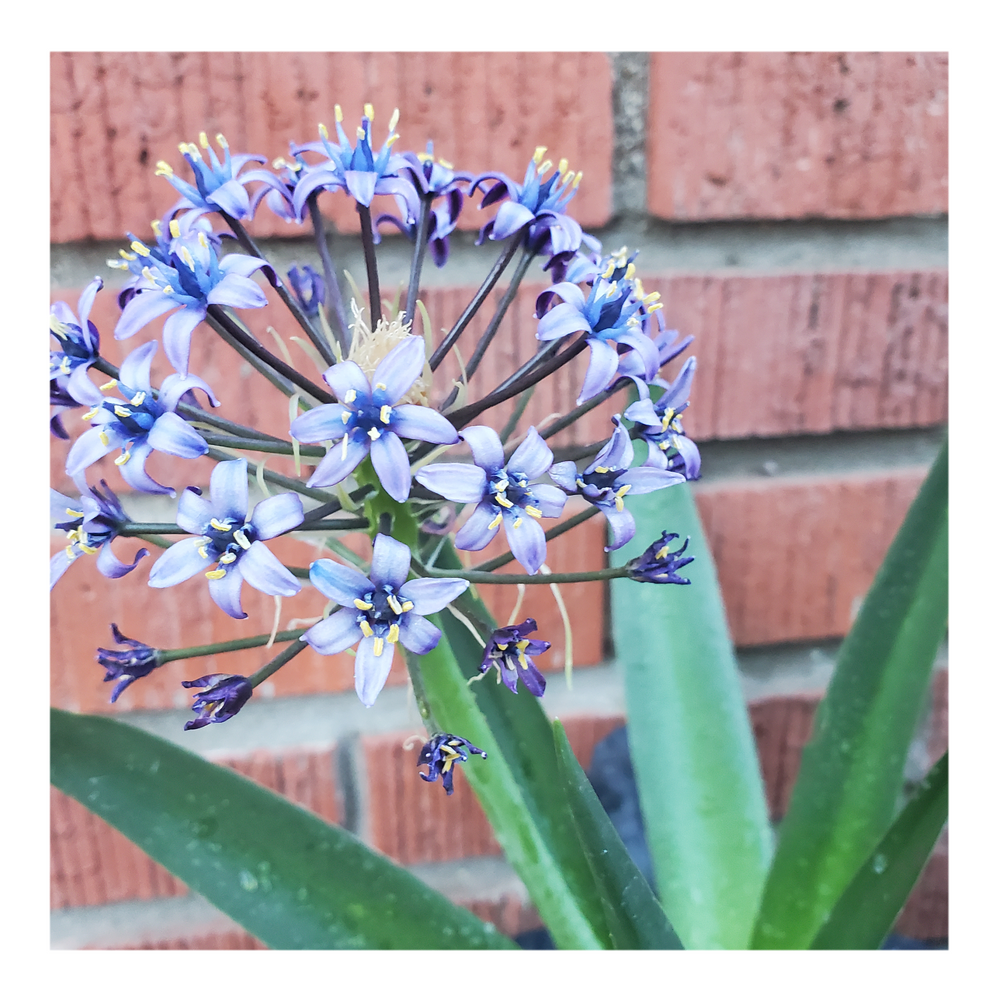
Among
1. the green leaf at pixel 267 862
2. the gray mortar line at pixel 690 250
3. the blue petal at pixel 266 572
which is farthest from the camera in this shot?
the gray mortar line at pixel 690 250

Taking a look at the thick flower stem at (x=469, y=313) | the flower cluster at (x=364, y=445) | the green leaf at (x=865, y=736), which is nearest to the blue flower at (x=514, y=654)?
the flower cluster at (x=364, y=445)

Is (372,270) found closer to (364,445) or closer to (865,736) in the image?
(364,445)

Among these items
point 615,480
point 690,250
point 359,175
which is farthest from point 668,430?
point 690,250

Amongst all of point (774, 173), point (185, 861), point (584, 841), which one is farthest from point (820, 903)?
point (774, 173)

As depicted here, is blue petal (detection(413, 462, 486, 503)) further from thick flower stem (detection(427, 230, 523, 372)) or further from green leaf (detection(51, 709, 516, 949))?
green leaf (detection(51, 709, 516, 949))

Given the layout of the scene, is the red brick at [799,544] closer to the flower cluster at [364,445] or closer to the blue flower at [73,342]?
the flower cluster at [364,445]

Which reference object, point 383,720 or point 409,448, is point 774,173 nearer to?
point 409,448
